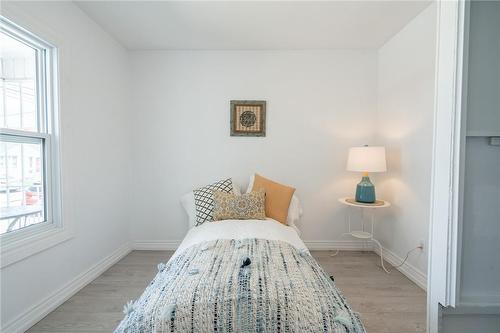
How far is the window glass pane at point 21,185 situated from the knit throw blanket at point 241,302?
1.26 metres

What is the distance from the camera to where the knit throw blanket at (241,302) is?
105 centimetres

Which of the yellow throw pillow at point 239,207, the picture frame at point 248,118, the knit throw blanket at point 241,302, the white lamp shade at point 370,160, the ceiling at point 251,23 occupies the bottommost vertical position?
the knit throw blanket at point 241,302

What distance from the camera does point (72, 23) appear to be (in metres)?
2.14

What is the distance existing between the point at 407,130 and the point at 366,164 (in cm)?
54

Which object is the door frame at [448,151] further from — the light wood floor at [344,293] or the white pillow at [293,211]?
the white pillow at [293,211]

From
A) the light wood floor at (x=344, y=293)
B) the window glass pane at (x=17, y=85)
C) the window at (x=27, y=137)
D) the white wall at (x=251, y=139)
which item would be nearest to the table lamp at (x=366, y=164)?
the white wall at (x=251, y=139)

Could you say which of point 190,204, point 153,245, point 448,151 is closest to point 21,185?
point 190,204

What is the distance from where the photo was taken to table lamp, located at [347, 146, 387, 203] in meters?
2.52

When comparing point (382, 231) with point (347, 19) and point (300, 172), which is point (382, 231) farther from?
point (347, 19)

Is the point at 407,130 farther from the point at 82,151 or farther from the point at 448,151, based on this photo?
the point at 82,151

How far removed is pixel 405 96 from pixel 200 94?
2.33 m

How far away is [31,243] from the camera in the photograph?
1715mm

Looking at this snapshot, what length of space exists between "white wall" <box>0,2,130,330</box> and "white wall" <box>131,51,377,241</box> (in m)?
0.30

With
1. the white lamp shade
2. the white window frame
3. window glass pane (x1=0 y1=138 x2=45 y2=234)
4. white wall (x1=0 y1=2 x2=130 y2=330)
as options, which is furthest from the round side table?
window glass pane (x1=0 y1=138 x2=45 y2=234)
